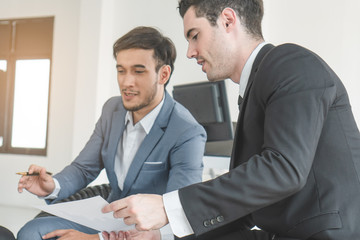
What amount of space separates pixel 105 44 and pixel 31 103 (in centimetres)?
182

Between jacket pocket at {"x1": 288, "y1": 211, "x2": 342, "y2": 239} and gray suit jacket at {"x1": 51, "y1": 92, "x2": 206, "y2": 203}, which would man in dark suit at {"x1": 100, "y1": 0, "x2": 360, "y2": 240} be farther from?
gray suit jacket at {"x1": 51, "y1": 92, "x2": 206, "y2": 203}

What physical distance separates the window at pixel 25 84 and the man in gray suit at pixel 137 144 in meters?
3.74

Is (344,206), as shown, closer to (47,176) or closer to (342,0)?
(47,176)

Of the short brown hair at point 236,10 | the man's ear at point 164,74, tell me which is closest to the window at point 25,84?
the man's ear at point 164,74

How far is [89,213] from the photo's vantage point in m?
0.99

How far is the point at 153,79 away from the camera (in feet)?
5.30

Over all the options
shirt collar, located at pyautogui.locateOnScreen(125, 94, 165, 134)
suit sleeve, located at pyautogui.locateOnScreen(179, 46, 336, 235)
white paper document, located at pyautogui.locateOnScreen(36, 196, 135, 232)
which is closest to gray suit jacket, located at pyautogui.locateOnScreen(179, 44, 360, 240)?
suit sleeve, located at pyautogui.locateOnScreen(179, 46, 336, 235)

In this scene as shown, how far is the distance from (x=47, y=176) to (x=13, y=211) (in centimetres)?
355

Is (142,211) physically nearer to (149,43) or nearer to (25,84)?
(149,43)

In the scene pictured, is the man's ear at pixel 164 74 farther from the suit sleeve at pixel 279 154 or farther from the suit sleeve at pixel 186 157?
the suit sleeve at pixel 279 154

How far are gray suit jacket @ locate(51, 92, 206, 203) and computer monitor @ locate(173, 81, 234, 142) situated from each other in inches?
25.6

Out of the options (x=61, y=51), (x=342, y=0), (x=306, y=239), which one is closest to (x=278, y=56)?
(x=306, y=239)

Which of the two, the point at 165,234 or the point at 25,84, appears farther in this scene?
the point at 25,84

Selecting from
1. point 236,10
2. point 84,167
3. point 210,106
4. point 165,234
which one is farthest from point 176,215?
point 210,106
